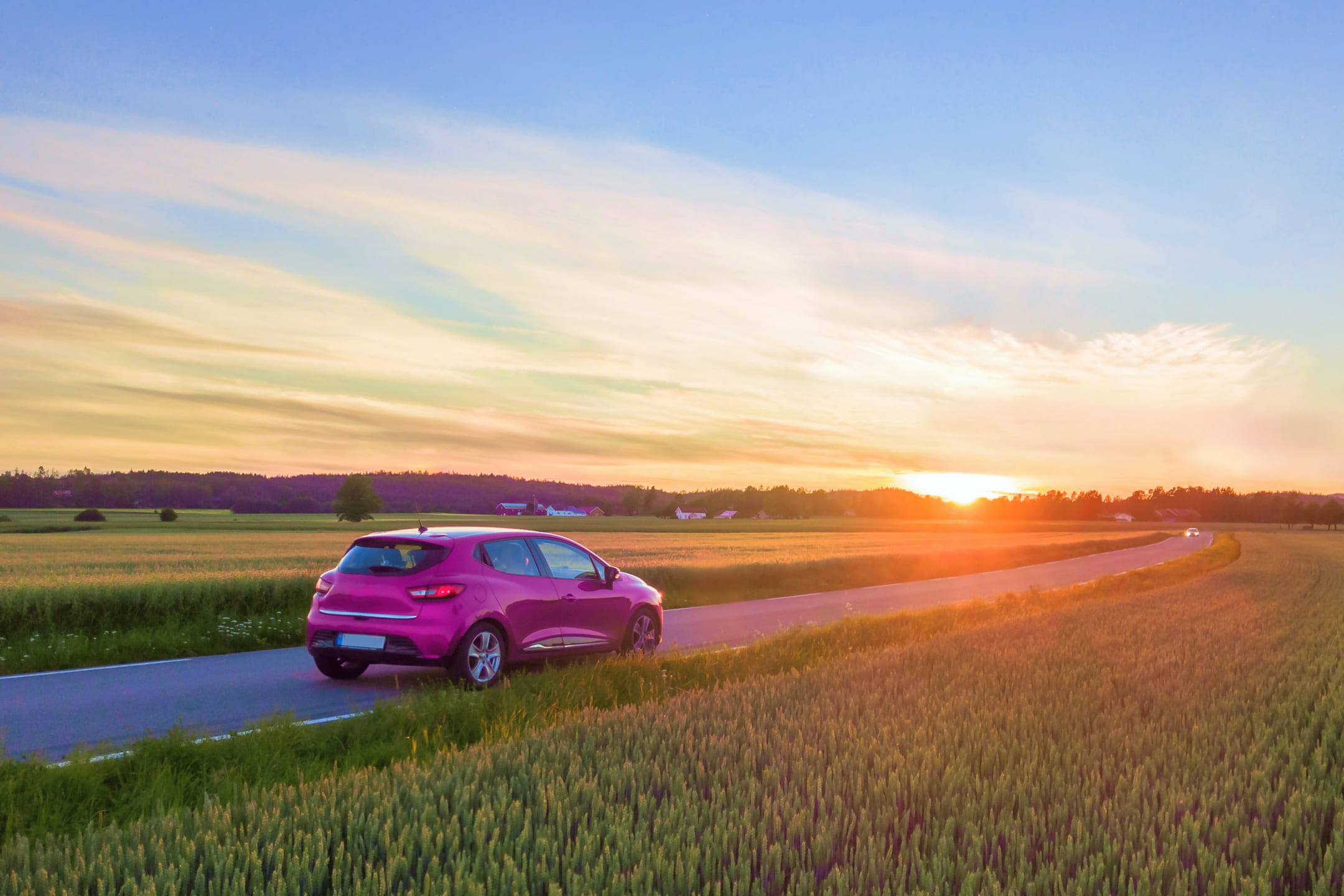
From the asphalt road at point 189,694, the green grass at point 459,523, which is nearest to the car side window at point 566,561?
the asphalt road at point 189,694

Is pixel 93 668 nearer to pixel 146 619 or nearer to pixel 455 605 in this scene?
pixel 146 619

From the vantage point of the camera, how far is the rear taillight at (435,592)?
10539 mm

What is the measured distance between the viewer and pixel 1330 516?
175m

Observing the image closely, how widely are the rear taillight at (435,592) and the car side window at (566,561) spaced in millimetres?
1538

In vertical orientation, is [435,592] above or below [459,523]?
above

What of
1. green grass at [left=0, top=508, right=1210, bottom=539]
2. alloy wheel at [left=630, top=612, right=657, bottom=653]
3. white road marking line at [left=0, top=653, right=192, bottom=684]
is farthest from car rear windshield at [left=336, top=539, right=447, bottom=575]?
green grass at [left=0, top=508, right=1210, bottom=539]

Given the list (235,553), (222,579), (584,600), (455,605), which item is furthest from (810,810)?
(235,553)

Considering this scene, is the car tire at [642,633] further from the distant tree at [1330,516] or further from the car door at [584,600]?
the distant tree at [1330,516]

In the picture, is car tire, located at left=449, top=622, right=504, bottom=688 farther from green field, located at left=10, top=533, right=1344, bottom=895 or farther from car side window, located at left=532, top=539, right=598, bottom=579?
green field, located at left=10, top=533, right=1344, bottom=895

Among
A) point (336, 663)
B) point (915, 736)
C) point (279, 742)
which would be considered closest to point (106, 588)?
point (336, 663)

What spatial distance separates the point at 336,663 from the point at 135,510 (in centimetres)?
11155

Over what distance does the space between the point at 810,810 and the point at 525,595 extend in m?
7.80

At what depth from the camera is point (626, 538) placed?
6141 cm

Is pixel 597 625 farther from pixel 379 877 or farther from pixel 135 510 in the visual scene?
pixel 135 510
